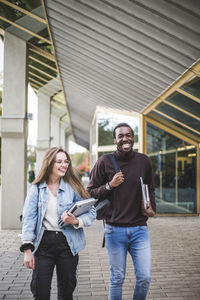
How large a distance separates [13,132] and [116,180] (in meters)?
6.52

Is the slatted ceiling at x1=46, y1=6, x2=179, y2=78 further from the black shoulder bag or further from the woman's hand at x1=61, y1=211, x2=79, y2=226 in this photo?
the woman's hand at x1=61, y1=211, x2=79, y2=226

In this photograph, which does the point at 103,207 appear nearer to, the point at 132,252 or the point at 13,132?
the point at 132,252

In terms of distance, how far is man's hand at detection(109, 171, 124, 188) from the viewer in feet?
9.68

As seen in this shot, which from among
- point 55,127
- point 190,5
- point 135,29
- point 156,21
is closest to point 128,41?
point 135,29

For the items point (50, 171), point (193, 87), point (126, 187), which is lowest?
point (126, 187)

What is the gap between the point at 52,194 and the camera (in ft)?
9.36

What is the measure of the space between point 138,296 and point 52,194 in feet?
3.71

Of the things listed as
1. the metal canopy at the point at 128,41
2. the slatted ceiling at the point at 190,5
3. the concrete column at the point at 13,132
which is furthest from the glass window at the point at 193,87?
the concrete column at the point at 13,132

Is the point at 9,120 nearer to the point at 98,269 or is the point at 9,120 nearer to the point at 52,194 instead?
the point at 98,269

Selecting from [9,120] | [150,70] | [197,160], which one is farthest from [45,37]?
[197,160]

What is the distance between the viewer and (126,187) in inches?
120

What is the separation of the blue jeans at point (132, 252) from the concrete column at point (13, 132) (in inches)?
248

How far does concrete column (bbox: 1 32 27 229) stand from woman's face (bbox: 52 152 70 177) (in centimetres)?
635

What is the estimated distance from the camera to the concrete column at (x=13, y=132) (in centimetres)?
898
